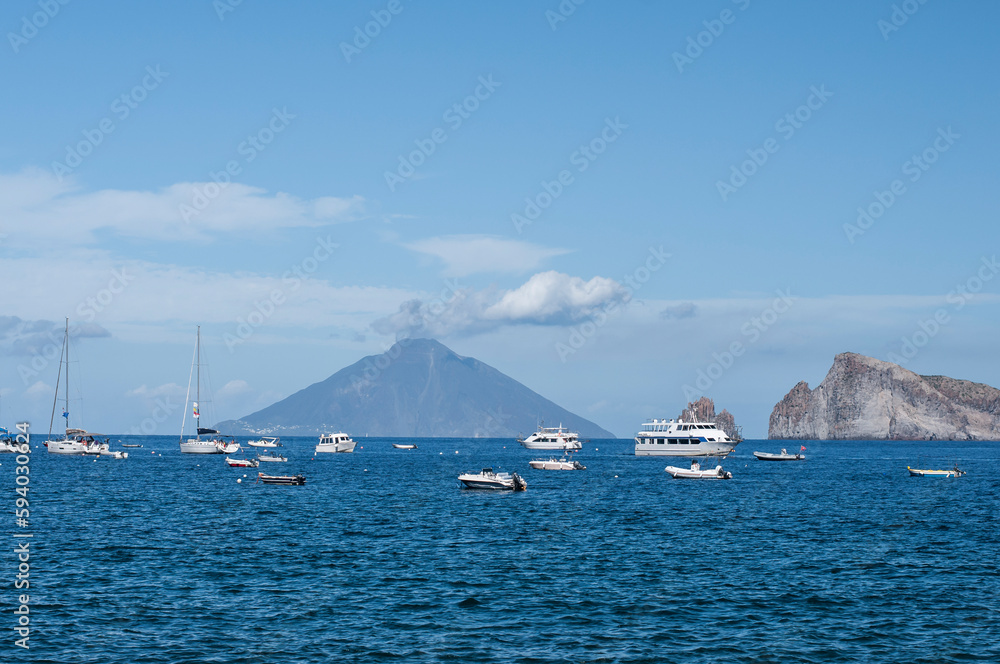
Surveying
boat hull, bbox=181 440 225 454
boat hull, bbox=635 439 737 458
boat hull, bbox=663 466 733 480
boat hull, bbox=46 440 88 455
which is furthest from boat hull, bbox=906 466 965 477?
boat hull, bbox=46 440 88 455

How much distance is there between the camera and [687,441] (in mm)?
178750

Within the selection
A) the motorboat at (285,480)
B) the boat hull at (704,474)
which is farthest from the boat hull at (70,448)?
the boat hull at (704,474)

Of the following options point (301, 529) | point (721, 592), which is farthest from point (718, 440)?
point (721, 592)

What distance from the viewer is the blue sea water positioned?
29.0 m

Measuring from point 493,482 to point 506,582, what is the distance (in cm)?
5161

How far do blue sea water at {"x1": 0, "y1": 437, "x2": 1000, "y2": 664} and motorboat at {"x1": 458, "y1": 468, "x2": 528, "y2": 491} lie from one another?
41.7 feet

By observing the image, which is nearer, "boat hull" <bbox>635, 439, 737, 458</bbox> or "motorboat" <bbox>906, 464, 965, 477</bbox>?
"motorboat" <bbox>906, 464, 965, 477</bbox>

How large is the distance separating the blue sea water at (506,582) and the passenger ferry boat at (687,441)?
97.6m

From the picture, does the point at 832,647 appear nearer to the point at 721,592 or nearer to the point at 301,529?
the point at 721,592

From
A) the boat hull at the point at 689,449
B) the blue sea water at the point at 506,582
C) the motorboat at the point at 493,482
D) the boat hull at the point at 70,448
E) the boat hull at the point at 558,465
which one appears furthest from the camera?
the boat hull at the point at 689,449

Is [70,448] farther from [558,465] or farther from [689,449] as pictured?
[689,449]

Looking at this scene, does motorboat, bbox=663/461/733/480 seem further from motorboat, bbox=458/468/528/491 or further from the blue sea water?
the blue sea water

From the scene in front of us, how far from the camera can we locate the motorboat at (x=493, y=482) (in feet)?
295

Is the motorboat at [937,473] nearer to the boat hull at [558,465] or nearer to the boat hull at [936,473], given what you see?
the boat hull at [936,473]
